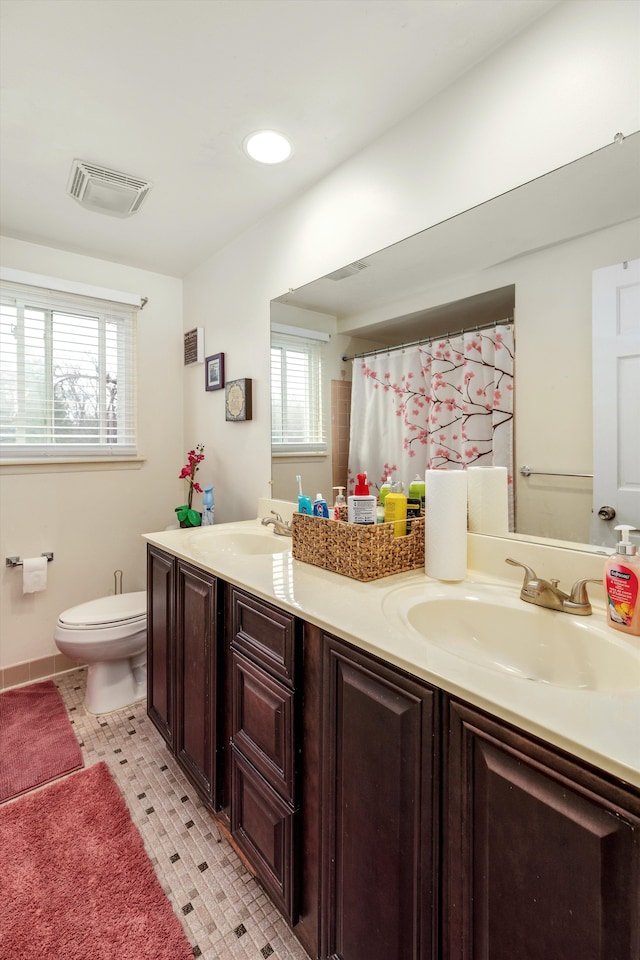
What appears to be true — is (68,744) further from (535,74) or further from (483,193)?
(535,74)

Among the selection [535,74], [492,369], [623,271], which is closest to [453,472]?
[492,369]

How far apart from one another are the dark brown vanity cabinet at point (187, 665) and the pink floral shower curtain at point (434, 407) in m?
0.71

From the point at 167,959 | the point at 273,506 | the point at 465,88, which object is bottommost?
the point at 167,959

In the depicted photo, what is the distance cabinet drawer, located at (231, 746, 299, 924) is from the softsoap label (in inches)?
33.5

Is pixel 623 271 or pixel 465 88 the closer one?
pixel 623 271

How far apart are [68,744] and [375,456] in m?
1.79

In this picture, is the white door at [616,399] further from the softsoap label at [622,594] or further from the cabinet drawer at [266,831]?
the cabinet drawer at [266,831]

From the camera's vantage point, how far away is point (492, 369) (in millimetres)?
1276

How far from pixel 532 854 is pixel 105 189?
8.08 feet

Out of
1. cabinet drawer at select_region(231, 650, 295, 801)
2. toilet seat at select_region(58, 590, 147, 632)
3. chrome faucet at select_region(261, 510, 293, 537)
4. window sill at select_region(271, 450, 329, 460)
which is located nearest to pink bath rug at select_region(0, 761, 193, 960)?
cabinet drawer at select_region(231, 650, 295, 801)

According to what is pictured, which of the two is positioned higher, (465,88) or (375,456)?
(465,88)

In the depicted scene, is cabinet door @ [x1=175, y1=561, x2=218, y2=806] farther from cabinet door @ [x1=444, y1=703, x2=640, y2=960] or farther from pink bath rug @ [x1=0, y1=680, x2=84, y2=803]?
cabinet door @ [x1=444, y1=703, x2=640, y2=960]

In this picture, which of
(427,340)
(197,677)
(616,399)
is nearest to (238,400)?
(427,340)

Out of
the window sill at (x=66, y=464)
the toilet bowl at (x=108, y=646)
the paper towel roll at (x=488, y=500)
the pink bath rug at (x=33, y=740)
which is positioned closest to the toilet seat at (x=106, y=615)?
the toilet bowl at (x=108, y=646)
